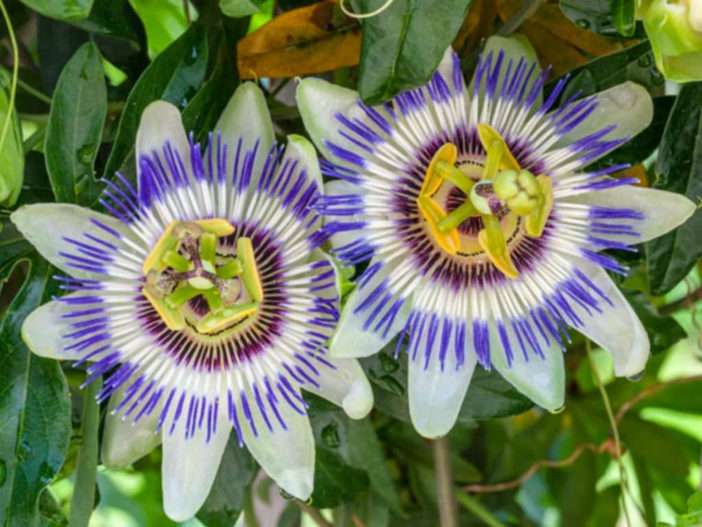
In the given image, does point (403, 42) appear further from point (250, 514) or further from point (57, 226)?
point (250, 514)

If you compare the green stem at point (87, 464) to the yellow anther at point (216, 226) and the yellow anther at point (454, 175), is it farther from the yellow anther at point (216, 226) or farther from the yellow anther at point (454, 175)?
the yellow anther at point (454, 175)

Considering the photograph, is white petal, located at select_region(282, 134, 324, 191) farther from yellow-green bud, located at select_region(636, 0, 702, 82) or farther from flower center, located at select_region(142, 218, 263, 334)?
yellow-green bud, located at select_region(636, 0, 702, 82)

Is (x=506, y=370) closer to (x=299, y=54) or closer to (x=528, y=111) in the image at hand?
(x=528, y=111)

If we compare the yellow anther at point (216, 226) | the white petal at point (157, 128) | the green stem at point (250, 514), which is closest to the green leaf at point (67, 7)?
the white petal at point (157, 128)

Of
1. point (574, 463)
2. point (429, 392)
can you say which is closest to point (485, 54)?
point (429, 392)

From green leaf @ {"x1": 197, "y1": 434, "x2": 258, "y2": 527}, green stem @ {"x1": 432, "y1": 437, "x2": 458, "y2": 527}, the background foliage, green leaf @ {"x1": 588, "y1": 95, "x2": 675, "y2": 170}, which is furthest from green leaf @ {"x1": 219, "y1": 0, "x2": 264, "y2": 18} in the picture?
green stem @ {"x1": 432, "y1": 437, "x2": 458, "y2": 527}
